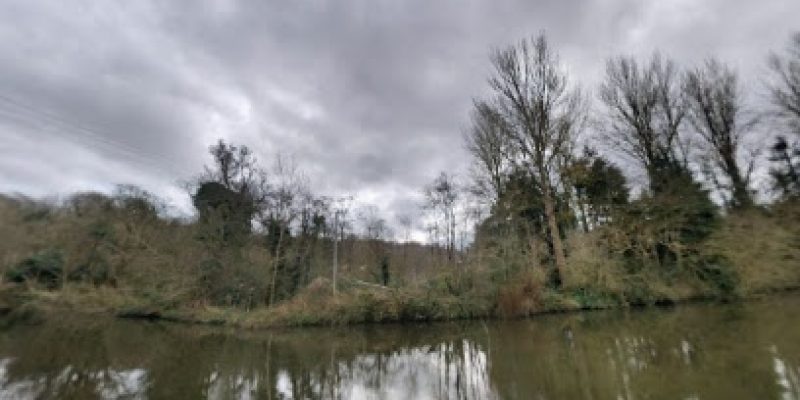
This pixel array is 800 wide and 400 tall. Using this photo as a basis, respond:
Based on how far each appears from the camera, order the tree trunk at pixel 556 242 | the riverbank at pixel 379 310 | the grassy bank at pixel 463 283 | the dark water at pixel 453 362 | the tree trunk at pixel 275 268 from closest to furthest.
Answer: the dark water at pixel 453 362
the riverbank at pixel 379 310
the grassy bank at pixel 463 283
the tree trunk at pixel 556 242
the tree trunk at pixel 275 268

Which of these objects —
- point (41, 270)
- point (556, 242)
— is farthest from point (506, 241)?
point (41, 270)

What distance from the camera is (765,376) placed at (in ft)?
17.5

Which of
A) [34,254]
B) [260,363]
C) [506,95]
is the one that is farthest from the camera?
[34,254]

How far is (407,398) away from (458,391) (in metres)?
0.71

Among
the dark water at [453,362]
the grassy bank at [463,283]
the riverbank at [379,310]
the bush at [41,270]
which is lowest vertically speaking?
the dark water at [453,362]

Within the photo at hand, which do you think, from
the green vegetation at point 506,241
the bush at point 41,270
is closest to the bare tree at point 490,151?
the green vegetation at point 506,241

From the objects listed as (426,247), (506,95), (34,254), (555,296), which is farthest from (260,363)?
(34,254)

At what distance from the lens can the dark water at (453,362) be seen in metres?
5.81

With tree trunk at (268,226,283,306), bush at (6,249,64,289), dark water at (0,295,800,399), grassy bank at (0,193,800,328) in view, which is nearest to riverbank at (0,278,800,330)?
grassy bank at (0,193,800,328)

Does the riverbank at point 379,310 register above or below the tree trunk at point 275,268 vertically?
below

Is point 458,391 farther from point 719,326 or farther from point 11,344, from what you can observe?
point 11,344

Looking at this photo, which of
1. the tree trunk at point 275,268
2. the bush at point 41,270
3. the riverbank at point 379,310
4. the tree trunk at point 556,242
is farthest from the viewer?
the bush at point 41,270

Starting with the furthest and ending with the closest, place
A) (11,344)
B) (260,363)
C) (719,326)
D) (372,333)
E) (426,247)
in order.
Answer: (426,247) < (372,333) < (11,344) < (719,326) < (260,363)

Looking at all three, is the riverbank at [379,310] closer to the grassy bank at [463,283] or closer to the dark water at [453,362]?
the grassy bank at [463,283]
